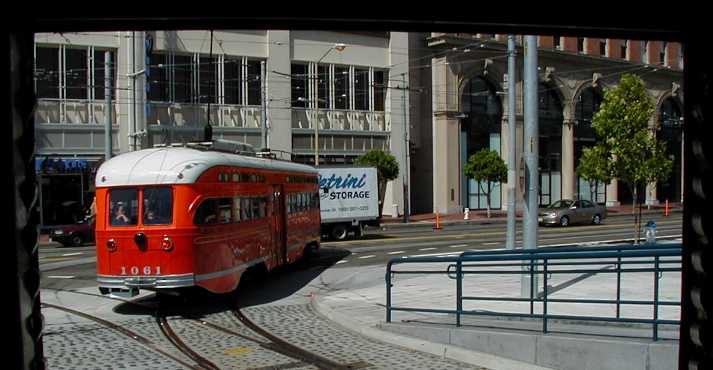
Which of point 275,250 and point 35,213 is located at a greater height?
point 35,213

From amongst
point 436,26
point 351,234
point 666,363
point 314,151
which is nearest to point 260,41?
point 314,151

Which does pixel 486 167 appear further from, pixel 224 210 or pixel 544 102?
pixel 224 210

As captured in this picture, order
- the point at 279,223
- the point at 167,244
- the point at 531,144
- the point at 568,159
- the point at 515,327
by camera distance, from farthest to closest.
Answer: the point at 568,159, the point at 279,223, the point at 531,144, the point at 167,244, the point at 515,327

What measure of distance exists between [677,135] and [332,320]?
203 ft

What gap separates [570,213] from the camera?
40375mm

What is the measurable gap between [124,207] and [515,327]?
7.47 meters

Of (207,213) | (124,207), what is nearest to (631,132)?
(207,213)

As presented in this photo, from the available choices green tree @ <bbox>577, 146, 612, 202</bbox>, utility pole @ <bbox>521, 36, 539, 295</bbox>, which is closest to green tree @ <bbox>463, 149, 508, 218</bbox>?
green tree @ <bbox>577, 146, 612, 202</bbox>

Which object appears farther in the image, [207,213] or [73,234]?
[73,234]

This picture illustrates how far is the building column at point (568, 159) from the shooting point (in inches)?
2248

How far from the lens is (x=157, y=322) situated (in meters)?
12.5

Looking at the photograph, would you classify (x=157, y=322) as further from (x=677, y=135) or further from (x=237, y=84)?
(x=677, y=135)

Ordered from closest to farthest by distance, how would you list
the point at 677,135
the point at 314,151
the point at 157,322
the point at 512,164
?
the point at 157,322
the point at 512,164
the point at 314,151
the point at 677,135

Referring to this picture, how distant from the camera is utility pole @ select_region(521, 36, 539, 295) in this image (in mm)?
13828
